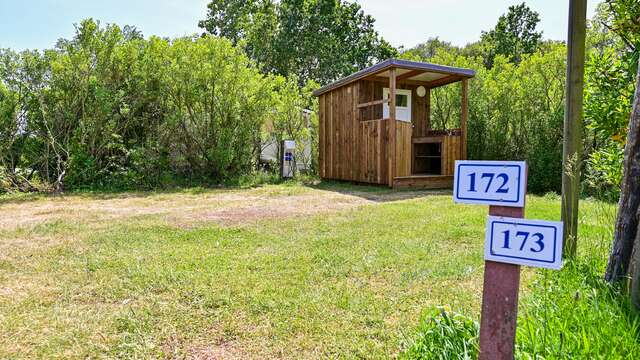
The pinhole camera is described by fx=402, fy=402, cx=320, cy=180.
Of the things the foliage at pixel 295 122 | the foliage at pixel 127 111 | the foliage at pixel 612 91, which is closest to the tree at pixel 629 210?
the foliage at pixel 612 91

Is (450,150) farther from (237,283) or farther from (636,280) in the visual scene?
(636,280)

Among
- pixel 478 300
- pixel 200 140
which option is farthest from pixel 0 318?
pixel 200 140

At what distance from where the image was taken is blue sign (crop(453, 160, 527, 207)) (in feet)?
3.51

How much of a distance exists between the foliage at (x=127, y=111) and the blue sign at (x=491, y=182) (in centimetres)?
831

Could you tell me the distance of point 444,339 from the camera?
1.68 metres

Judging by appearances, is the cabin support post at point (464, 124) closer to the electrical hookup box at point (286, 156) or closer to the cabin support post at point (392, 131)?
the cabin support post at point (392, 131)

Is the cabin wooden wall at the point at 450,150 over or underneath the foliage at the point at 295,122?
underneath

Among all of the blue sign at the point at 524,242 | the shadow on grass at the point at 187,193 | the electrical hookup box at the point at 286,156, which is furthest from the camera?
the electrical hookup box at the point at 286,156

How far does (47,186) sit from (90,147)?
1071 mm

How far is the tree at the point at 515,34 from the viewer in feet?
80.3

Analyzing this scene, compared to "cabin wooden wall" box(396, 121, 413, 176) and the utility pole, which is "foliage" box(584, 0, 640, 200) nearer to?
the utility pole

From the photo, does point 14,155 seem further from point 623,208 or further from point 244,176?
point 623,208

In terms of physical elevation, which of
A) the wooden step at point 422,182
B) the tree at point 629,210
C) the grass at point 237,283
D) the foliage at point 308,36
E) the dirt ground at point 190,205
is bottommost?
the grass at point 237,283

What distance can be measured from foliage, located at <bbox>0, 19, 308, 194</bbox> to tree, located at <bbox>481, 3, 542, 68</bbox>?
19.7 meters
